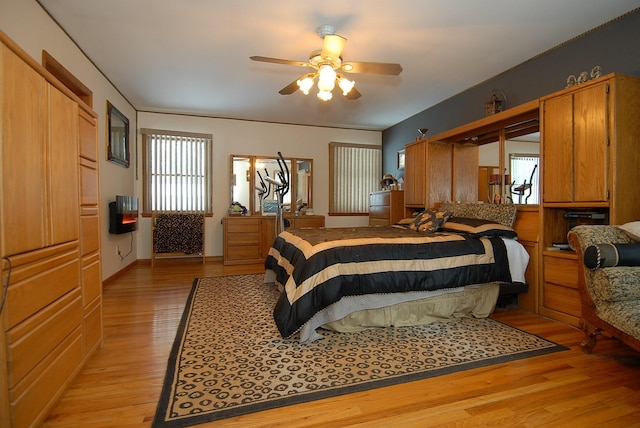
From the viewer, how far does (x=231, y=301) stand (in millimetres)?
3367

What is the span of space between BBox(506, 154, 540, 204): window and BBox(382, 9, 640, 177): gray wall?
70cm

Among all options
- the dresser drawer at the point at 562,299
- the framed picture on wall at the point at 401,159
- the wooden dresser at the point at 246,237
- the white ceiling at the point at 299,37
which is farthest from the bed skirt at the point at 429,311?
the framed picture on wall at the point at 401,159

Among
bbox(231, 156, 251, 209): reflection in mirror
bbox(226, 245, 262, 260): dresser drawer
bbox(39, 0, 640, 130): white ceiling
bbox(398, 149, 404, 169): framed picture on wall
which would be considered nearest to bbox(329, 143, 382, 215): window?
bbox(398, 149, 404, 169): framed picture on wall

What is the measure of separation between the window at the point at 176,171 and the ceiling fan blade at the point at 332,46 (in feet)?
12.2

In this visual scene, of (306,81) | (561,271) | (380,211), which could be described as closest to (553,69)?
(561,271)

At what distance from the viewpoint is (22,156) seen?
1.35 meters

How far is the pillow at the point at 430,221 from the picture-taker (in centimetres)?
349

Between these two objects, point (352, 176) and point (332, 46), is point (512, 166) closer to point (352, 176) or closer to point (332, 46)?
point (332, 46)

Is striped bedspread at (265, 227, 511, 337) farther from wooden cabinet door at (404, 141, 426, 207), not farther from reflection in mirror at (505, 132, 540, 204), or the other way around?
wooden cabinet door at (404, 141, 426, 207)

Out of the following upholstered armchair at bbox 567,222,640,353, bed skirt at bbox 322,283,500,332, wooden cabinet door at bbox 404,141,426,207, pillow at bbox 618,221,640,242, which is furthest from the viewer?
wooden cabinet door at bbox 404,141,426,207

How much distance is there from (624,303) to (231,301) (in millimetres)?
3115

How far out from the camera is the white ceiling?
263cm

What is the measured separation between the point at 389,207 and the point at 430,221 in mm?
1749

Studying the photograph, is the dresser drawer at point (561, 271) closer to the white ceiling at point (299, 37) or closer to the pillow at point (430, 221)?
the pillow at point (430, 221)
